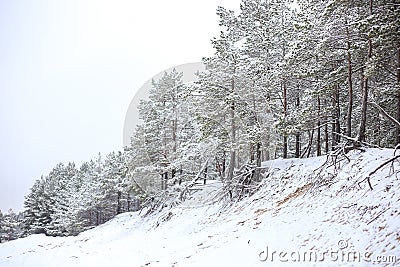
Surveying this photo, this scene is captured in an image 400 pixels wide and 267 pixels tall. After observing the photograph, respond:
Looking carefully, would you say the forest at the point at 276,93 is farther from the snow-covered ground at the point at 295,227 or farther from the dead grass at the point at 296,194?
the dead grass at the point at 296,194

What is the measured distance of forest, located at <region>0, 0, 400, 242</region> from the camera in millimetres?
11336

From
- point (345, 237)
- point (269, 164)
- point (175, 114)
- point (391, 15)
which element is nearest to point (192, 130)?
point (175, 114)

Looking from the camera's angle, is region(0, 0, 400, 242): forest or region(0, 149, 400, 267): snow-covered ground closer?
region(0, 149, 400, 267): snow-covered ground

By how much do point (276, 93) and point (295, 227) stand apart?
1114 cm

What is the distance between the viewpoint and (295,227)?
773 cm

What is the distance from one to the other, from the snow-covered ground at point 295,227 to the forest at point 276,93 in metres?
1.23

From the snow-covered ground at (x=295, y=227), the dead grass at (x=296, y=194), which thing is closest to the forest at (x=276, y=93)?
the snow-covered ground at (x=295, y=227)

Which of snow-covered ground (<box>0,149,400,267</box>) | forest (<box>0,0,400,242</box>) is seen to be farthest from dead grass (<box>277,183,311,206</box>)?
forest (<box>0,0,400,242</box>)

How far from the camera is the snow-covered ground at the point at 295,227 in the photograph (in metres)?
5.77

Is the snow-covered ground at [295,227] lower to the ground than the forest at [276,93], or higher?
lower

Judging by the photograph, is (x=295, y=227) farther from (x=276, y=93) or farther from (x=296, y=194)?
(x=276, y=93)

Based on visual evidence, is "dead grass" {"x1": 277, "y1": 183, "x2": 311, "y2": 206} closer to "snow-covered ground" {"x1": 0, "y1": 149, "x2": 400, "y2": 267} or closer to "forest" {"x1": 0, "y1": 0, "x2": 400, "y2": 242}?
"snow-covered ground" {"x1": 0, "y1": 149, "x2": 400, "y2": 267}

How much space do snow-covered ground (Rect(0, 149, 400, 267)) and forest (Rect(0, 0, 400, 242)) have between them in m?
1.23

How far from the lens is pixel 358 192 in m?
7.71
